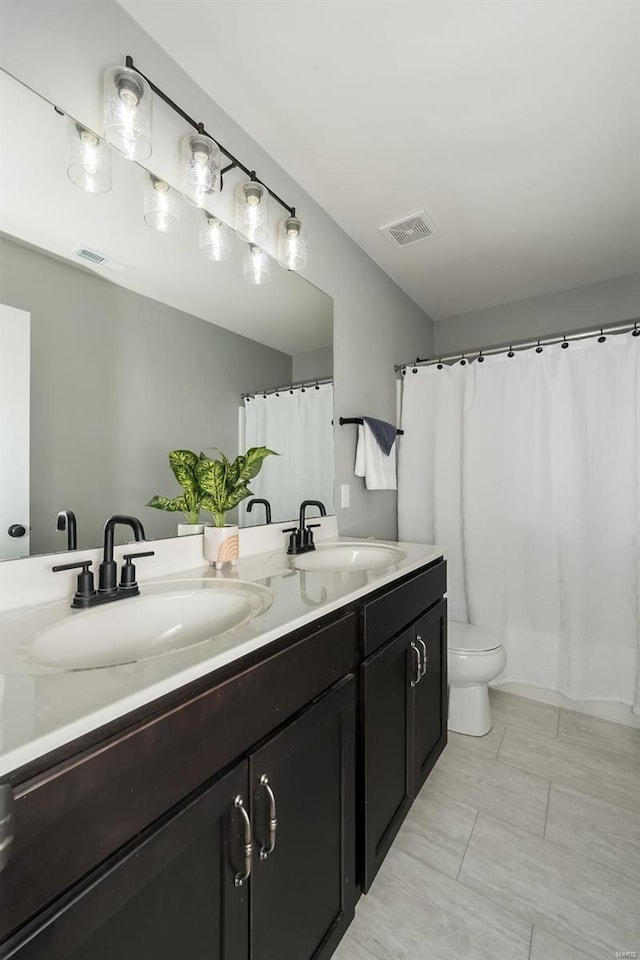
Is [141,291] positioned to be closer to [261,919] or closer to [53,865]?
[53,865]

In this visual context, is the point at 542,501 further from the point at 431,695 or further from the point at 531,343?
the point at 431,695

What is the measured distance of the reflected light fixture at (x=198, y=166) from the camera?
1.20 m

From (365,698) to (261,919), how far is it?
0.45m

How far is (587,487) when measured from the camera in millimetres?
2043

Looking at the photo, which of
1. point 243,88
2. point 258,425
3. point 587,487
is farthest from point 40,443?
point 587,487

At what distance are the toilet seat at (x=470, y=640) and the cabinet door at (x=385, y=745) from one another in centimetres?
63

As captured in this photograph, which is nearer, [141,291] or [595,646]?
[141,291]

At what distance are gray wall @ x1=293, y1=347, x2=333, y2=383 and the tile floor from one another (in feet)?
5.56

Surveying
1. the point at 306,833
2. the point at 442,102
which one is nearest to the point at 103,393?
the point at 306,833

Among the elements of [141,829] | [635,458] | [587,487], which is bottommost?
[141,829]

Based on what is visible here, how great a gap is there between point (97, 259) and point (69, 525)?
67 cm

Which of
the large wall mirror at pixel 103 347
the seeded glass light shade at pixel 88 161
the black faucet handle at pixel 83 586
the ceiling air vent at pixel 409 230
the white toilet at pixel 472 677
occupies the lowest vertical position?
the white toilet at pixel 472 677

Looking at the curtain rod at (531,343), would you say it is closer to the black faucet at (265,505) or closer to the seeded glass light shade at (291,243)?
the seeded glass light shade at (291,243)

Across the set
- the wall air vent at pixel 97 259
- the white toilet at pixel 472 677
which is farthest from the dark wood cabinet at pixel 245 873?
the wall air vent at pixel 97 259
